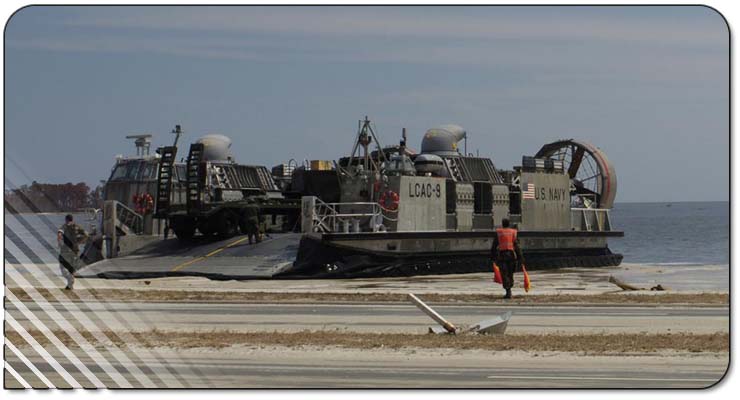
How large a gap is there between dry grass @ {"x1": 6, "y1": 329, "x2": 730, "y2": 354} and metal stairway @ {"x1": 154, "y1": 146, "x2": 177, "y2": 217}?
15.9m

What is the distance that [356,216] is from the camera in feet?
99.1

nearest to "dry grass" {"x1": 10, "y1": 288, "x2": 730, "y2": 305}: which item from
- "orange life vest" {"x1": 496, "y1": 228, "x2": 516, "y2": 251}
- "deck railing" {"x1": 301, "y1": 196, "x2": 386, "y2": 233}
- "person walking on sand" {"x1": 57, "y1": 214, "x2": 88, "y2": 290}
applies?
"person walking on sand" {"x1": 57, "y1": 214, "x2": 88, "y2": 290}

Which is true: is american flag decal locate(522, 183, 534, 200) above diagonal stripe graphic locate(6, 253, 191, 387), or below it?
above

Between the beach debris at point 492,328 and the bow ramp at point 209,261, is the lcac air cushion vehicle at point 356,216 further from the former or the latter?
the beach debris at point 492,328

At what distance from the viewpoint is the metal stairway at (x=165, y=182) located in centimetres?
3056

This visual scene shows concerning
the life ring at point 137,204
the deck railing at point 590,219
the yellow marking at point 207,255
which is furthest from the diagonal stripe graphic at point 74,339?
the deck railing at point 590,219

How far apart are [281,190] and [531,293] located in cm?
1510

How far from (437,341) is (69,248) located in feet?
33.5

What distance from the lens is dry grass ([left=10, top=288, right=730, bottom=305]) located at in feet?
66.5

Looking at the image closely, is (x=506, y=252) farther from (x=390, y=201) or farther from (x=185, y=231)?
(x=185, y=231)

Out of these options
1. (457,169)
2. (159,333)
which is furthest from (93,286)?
(457,169)

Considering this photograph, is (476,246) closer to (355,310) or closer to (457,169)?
(457,169)

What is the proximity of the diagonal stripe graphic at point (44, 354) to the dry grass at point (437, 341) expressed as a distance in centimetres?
11

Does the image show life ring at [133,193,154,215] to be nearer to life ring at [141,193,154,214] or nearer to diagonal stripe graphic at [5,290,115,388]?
life ring at [141,193,154,214]
